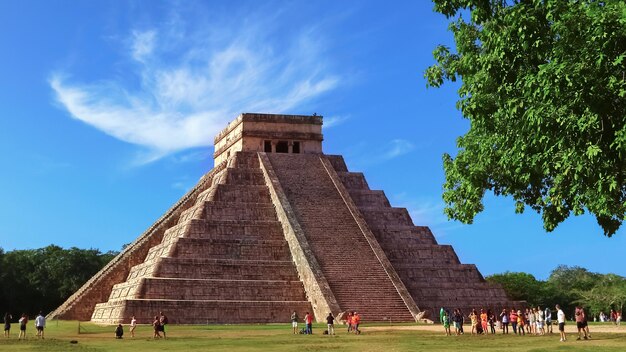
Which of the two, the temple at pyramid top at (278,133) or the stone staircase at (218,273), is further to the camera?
the temple at pyramid top at (278,133)

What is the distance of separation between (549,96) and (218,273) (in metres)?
25.8

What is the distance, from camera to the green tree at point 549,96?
36.4ft

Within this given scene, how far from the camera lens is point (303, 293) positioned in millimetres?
35281

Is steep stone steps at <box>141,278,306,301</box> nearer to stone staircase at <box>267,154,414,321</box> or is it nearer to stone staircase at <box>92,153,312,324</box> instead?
stone staircase at <box>92,153,312,324</box>

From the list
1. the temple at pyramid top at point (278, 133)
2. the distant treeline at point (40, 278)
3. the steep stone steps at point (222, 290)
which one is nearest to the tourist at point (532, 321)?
the steep stone steps at point (222, 290)

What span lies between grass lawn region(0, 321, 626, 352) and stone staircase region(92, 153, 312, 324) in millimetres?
3971

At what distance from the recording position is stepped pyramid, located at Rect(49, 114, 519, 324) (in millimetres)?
33500

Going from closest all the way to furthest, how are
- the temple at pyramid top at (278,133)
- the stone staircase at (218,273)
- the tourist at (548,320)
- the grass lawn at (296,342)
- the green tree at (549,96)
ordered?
the green tree at (549,96) < the grass lawn at (296,342) < the tourist at (548,320) < the stone staircase at (218,273) < the temple at pyramid top at (278,133)

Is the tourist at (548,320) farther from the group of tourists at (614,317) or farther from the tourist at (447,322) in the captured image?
the group of tourists at (614,317)

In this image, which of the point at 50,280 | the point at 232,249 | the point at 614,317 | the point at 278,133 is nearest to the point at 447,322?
the point at 232,249

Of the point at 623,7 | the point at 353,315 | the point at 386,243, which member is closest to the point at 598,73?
the point at 623,7

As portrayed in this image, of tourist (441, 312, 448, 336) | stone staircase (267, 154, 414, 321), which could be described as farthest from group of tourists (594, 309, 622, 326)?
tourist (441, 312, 448, 336)

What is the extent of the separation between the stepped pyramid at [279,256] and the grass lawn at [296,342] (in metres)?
4.85

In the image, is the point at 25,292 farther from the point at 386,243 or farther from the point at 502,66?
the point at 502,66
